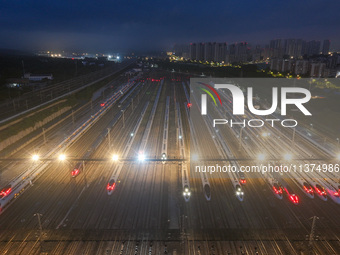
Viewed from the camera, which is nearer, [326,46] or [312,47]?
[312,47]

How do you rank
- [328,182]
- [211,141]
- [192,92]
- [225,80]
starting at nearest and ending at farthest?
1. [328,182]
2. [211,141]
3. [192,92]
4. [225,80]

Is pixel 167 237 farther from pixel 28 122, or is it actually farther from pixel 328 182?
pixel 28 122

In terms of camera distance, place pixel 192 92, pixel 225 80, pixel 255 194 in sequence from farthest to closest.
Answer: pixel 225 80
pixel 192 92
pixel 255 194

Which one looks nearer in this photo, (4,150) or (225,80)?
(4,150)

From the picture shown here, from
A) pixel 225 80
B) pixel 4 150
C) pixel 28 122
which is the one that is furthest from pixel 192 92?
pixel 4 150

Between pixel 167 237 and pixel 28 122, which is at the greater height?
pixel 28 122

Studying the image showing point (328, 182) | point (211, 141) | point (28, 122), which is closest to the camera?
point (328, 182)

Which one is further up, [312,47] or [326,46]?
[326,46]

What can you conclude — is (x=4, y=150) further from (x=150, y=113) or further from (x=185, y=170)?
(x=150, y=113)

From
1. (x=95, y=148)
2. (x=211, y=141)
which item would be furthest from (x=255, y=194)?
(x=95, y=148)
